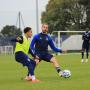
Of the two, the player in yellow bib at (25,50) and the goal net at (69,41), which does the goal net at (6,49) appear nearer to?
the goal net at (69,41)

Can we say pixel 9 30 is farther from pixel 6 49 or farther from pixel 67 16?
pixel 6 49

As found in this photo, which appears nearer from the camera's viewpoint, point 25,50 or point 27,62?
point 27,62

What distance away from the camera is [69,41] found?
2296 inches

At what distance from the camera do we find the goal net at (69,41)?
56906mm

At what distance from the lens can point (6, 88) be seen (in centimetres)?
1509

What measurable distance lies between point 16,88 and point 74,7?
218 ft

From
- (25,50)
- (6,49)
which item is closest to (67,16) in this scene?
(6,49)

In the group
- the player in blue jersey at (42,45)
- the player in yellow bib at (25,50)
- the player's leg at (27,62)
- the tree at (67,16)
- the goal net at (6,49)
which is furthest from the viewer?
the tree at (67,16)

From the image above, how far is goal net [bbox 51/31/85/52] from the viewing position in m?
56.9

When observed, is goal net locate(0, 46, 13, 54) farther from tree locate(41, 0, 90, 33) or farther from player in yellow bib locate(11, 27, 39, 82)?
player in yellow bib locate(11, 27, 39, 82)

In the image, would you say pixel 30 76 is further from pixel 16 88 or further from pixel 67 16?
pixel 67 16

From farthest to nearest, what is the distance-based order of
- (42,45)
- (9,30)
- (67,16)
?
(9,30) < (67,16) < (42,45)

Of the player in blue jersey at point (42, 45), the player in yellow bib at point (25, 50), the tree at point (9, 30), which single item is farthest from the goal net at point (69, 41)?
the player in yellow bib at point (25, 50)

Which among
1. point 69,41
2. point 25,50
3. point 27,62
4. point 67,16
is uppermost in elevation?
point 25,50
